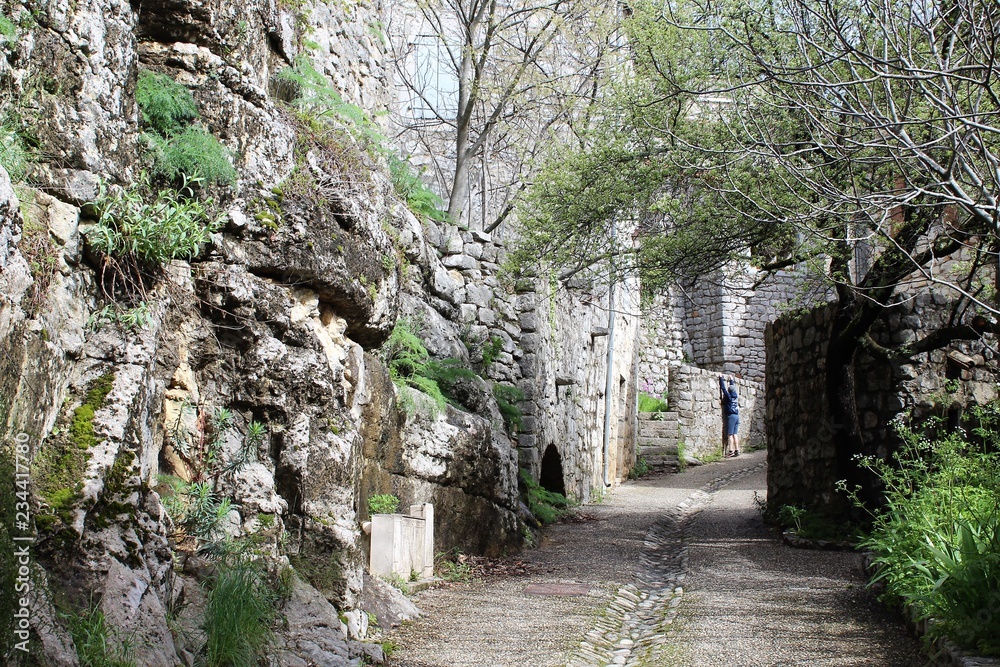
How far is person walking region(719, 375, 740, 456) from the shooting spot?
20.4m

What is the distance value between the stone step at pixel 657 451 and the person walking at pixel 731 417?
2.17m

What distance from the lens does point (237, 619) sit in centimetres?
360

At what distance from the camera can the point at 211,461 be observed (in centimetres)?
438

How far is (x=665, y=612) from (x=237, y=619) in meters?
3.20

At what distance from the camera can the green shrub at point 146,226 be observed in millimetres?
3828

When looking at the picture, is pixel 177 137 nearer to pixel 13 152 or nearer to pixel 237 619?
pixel 13 152

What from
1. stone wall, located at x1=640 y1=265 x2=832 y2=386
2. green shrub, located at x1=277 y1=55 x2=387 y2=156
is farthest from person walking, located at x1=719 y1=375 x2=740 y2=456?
green shrub, located at x1=277 y1=55 x2=387 y2=156

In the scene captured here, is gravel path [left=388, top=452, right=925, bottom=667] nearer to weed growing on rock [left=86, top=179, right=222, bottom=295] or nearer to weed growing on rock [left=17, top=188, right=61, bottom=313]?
weed growing on rock [left=86, top=179, right=222, bottom=295]

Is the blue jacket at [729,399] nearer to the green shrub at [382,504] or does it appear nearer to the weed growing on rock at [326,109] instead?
the weed growing on rock at [326,109]

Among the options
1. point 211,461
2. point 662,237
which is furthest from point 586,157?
point 211,461

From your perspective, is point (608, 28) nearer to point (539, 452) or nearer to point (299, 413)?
point (539, 452)

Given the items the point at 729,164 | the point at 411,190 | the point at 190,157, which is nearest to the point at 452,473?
the point at 411,190

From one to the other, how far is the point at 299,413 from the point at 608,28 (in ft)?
33.0

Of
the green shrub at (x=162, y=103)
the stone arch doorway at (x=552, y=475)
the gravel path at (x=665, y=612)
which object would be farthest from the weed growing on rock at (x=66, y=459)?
the stone arch doorway at (x=552, y=475)
